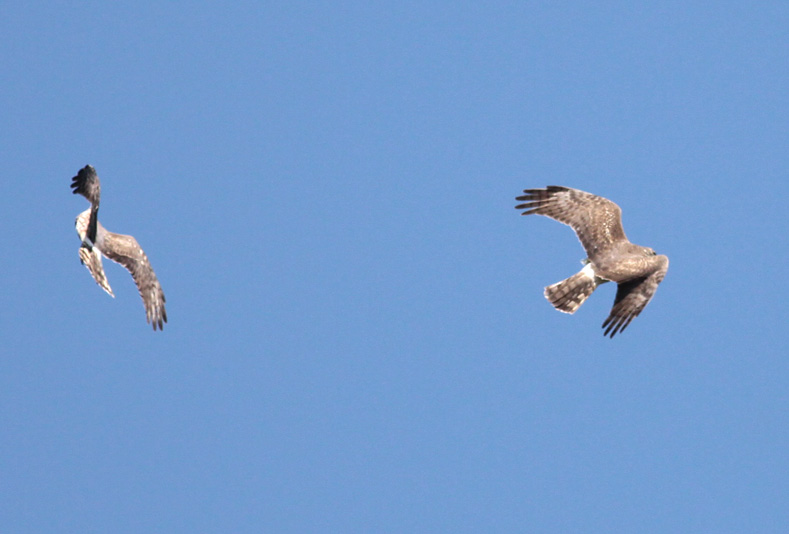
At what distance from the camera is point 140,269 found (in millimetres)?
19141

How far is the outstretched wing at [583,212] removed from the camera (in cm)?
2005

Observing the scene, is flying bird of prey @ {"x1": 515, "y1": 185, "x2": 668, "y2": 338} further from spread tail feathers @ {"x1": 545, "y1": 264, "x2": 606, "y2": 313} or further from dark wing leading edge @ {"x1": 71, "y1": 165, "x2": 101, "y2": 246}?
dark wing leading edge @ {"x1": 71, "y1": 165, "x2": 101, "y2": 246}

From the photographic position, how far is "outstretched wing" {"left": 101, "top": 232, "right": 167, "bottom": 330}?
18945 millimetres

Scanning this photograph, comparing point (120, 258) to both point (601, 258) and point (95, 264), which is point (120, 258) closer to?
point (95, 264)

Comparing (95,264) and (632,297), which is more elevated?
(95,264)

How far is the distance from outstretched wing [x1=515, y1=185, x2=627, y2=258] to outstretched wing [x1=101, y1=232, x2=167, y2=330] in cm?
645

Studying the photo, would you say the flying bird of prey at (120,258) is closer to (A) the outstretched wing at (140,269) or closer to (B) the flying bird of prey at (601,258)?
(A) the outstretched wing at (140,269)

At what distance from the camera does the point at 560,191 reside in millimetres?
20359

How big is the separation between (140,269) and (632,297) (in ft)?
27.2

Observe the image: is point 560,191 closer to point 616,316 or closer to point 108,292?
point 616,316

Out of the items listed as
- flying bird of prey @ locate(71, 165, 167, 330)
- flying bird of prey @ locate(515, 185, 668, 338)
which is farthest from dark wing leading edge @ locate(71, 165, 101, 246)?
flying bird of prey @ locate(515, 185, 668, 338)

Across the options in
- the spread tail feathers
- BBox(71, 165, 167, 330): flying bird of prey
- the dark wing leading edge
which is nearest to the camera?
the dark wing leading edge

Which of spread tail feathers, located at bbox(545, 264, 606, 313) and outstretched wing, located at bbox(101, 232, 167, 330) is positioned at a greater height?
outstretched wing, located at bbox(101, 232, 167, 330)

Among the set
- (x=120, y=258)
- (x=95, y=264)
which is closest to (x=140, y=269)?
(x=120, y=258)
